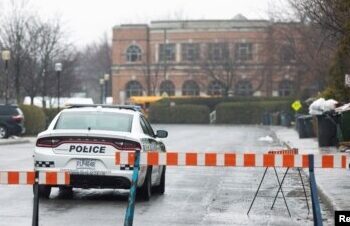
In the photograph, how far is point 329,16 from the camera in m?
20.7

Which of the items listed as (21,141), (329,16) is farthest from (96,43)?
(329,16)

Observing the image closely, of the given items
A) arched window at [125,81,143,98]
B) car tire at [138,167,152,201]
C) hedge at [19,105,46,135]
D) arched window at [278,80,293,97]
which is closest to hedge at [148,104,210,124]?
arched window at [278,80,293,97]

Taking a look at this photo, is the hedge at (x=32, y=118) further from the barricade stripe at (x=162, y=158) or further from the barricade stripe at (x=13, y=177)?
the barricade stripe at (x=13, y=177)

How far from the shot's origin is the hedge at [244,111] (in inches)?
3280

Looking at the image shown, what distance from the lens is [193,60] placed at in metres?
95.4

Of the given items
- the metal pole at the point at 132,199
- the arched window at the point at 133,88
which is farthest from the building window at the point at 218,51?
the metal pole at the point at 132,199

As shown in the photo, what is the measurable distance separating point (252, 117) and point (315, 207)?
7520 cm

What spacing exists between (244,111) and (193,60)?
13.2m

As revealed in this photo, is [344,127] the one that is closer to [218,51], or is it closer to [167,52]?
[218,51]

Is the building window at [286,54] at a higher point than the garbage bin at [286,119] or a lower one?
higher

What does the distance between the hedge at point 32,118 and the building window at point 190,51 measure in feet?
172

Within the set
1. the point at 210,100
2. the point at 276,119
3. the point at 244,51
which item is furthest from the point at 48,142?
the point at 244,51

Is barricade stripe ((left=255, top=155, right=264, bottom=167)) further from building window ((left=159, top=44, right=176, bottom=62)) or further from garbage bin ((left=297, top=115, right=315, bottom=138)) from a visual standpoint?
building window ((left=159, top=44, right=176, bottom=62))

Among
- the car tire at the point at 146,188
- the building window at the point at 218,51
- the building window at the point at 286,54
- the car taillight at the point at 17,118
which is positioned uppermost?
the building window at the point at 218,51
